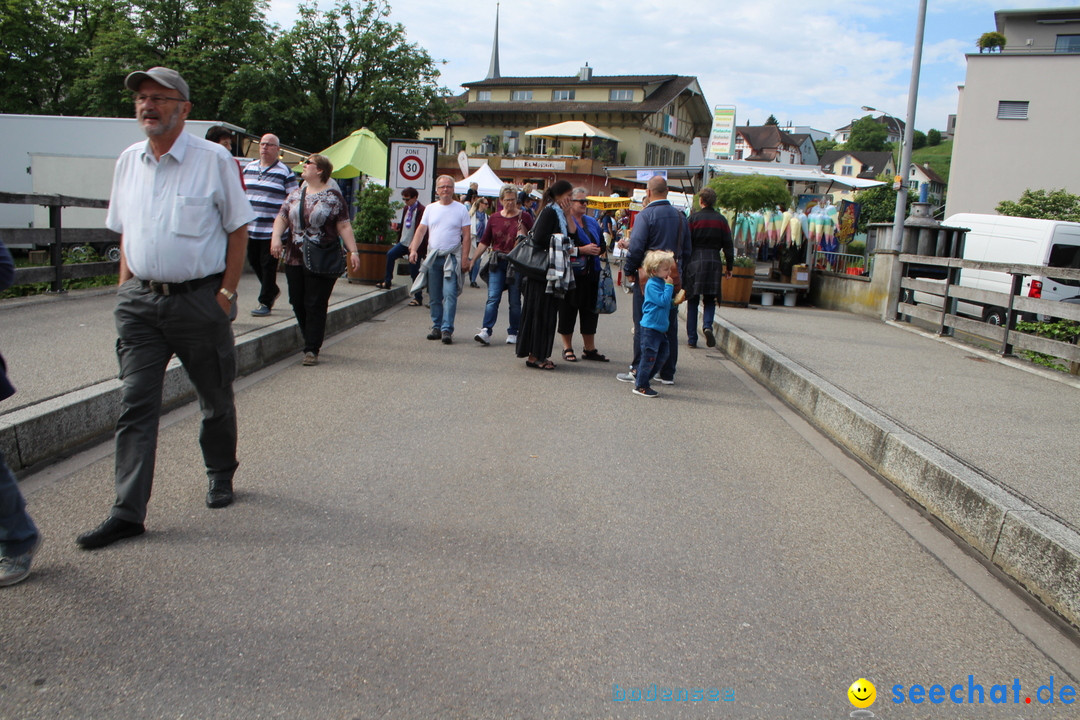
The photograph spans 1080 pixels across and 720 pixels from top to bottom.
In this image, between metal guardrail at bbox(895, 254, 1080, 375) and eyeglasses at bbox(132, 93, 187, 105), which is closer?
eyeglasses at bbox(132, 93, 187, 105)

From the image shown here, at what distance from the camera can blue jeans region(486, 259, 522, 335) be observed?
34.2 feet

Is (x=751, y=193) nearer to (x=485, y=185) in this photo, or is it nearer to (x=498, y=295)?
(x=498, y=295)

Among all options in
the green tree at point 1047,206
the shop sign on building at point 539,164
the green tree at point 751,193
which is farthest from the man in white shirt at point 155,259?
the shop sign on building at point 539,164

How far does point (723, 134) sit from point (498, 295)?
2812 cm

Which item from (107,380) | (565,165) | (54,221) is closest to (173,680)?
(107,380)

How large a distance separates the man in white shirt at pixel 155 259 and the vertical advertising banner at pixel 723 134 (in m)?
32.4

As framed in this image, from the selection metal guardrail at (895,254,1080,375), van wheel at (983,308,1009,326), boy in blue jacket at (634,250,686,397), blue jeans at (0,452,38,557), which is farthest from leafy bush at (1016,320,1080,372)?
blue jeans at (0,452,38,557)

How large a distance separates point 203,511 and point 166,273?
1.20m

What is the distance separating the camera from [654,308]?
8.11 m

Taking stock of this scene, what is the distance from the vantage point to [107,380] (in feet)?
19.6

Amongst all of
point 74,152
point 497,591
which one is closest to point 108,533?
point 497,591

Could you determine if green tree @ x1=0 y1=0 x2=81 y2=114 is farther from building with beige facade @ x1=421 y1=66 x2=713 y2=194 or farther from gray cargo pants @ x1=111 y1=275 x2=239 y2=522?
gray cargo pants @ x1=111 y1=275 x2=239 y2=522

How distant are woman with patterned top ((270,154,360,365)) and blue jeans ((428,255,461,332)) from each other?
6.36ft

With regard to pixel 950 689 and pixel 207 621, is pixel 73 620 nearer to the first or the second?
pixel 207 621
